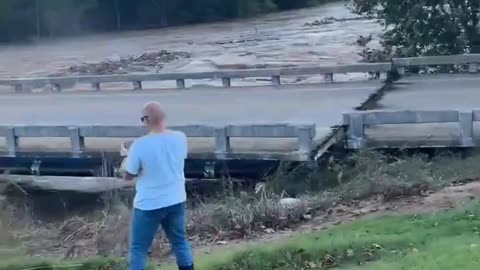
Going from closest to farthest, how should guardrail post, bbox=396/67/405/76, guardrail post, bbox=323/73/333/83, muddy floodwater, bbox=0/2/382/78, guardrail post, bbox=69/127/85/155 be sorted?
guardrail post, bbox=69/127/85/155, guardrail post, bbox=396/67/405/76, guardrail post, bbox=323/73/333/83, muddy floodwater, bbox=0/2/382/78

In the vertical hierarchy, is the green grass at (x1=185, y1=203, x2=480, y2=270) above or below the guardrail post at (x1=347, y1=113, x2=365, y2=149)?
below

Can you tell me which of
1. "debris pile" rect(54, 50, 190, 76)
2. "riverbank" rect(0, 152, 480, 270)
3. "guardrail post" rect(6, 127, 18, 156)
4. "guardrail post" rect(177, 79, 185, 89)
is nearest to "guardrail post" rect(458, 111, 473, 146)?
"riverbank" rect(0, 152, 480, 270)

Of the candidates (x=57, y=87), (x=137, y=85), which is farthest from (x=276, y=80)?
(x=57, y=87)

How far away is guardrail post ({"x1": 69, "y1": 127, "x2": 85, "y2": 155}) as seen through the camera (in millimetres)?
15652

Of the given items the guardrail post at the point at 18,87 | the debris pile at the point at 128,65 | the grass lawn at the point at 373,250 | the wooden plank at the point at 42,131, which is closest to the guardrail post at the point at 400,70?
the wooden plank at the point at 42,131

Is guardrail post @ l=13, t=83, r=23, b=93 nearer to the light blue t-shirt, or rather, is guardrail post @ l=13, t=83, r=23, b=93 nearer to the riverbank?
the riverbank

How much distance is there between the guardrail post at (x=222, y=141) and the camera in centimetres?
1450

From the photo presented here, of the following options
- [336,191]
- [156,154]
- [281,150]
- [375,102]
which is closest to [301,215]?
[336,191]

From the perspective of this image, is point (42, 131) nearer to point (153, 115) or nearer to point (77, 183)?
point (77, 183)

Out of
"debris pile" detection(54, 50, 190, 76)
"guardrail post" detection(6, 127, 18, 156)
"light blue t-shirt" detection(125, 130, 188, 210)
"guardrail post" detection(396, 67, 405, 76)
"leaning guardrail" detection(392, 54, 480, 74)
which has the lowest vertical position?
"debris pile" detection(54, 50, 190, 76)

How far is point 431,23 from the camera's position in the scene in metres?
23.9

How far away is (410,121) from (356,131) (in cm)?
83

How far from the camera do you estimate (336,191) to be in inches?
526

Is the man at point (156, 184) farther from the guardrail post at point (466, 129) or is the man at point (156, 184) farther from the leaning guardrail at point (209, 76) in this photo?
the leaning guardrail at point (209, 76)
